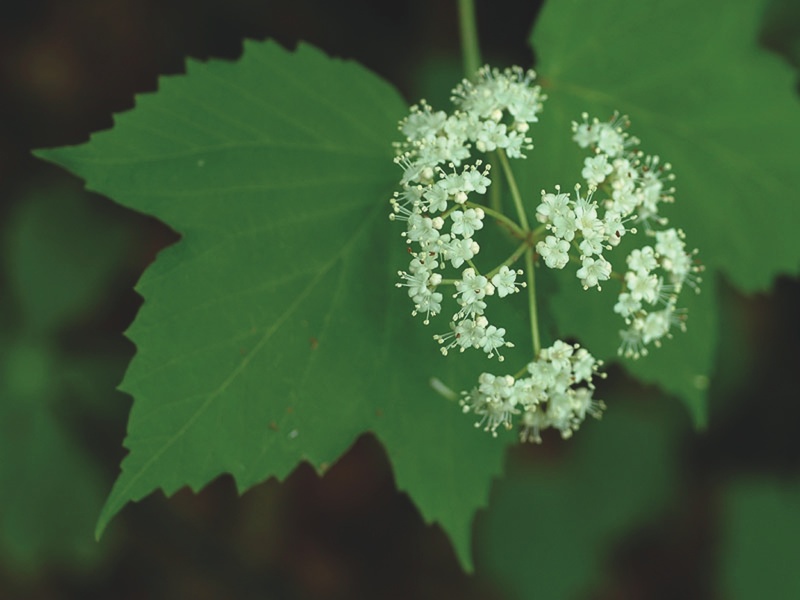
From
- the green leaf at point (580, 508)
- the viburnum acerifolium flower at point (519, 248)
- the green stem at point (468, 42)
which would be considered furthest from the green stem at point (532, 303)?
the green leaf at point (580, 508)

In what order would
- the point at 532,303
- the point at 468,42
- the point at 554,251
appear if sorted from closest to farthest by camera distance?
the point at 554,251, the point at 532,303, the point at 468,42

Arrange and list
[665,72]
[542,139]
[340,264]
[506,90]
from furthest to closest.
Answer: [665,72] → [542,139] → [340,264] → [506,90]

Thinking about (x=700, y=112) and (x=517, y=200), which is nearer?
(x=517, y=200)

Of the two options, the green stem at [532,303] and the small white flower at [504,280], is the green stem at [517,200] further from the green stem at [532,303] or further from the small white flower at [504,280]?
the small white flower at [504,280]

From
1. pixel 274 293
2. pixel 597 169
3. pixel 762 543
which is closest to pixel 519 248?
pixel 597 169

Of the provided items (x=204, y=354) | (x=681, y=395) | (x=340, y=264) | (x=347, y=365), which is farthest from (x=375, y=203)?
(x=681, y=395)

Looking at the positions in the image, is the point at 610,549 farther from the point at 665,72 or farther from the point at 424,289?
the point at 424,289

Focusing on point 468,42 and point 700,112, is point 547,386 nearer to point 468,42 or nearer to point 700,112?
point 700,112
